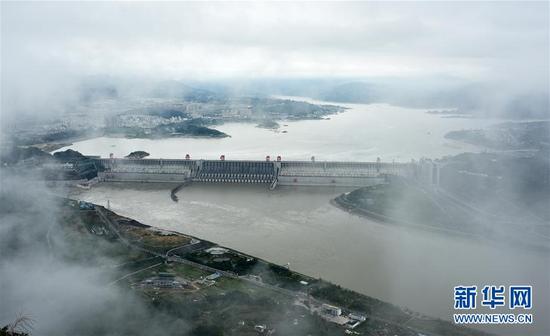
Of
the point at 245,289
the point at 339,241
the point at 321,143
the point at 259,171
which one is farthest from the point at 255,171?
the point at 245,289

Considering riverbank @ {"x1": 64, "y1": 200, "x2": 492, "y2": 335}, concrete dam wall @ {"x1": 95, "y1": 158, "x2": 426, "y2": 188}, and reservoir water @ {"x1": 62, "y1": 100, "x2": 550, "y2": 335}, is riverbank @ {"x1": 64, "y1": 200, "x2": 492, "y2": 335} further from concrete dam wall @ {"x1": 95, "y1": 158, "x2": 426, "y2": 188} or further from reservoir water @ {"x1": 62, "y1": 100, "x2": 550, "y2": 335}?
concrete dam wall @ {"x1": 95, "y1": 158, "x2": 426, "y2": 188}

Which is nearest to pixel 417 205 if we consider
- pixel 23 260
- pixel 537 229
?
pixel 537 229

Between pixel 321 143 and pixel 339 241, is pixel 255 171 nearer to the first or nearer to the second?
pixel 339 241

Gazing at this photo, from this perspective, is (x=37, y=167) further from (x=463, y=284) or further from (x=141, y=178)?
(x=463, y=284)

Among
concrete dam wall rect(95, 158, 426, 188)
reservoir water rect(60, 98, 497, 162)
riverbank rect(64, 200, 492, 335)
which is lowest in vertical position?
riverbank rect(64, 200, 492, 335)

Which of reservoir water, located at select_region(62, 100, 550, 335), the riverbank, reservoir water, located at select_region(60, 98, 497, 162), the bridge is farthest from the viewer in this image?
reservoir water, located at select_region(60, 98, 497, 162)

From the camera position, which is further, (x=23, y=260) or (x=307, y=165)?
(x=307, y=165)

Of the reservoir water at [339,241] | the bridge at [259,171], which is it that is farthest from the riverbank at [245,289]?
the bridge at [259,171]

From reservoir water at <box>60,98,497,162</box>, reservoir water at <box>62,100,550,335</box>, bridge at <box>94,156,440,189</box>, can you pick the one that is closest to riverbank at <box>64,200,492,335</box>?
reservoir water at <box>62,100,550,335</box>
